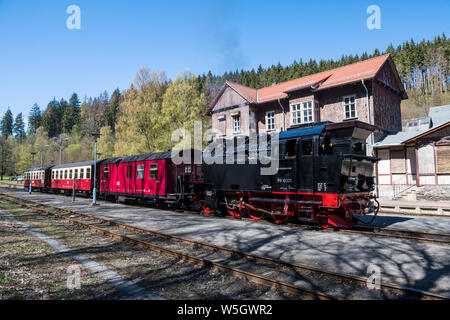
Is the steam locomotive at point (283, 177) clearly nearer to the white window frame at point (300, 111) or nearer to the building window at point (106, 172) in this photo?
the building window at point (106, 172)

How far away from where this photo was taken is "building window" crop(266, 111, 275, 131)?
91.0ft

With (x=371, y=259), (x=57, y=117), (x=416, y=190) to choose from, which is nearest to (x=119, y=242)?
(x=371, y=259)

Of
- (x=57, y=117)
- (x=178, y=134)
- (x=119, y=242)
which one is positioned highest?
(x=57, y=117)

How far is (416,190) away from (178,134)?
893 inches

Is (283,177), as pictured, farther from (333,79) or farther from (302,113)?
(333,79)

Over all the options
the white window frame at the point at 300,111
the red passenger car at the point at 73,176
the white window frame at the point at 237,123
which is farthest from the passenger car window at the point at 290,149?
the white window frame at the point at 237,123

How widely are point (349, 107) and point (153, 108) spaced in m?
21.2

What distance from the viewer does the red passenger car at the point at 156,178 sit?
15617mm

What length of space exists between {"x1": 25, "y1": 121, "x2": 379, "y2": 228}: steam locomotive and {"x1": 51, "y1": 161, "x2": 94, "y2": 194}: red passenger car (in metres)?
9.99

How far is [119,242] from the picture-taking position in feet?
28.2

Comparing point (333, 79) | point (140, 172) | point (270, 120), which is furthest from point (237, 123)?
point (140, 172)

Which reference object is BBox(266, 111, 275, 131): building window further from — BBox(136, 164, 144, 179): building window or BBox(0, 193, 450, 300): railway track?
BBox(0, 193, 450, 300): railway track

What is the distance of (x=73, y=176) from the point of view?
2609cm
